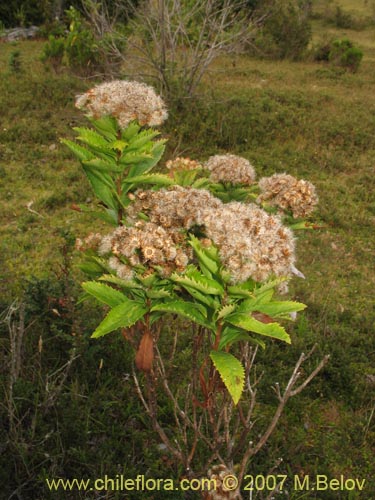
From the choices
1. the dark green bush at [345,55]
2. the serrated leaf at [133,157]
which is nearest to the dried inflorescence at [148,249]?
the serrated leaf at [133,157]

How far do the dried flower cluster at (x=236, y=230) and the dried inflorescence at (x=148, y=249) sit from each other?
72mm

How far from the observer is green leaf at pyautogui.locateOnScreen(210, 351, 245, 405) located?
1.62 metres

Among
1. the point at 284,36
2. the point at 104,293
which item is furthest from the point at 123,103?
the point at 284,36

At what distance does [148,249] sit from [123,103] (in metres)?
0.86

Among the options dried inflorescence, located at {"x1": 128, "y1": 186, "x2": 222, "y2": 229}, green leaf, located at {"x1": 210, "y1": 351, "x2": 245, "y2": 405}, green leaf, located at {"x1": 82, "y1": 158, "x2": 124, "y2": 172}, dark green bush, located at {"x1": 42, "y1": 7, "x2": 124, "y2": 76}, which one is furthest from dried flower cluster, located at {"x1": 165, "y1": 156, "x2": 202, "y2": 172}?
dark green bush, located at {"x1": 42, "y1": 7, "x2": 124, "y2": 76}

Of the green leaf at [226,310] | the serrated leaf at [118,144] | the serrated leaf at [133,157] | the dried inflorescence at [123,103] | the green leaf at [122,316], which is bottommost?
the green leaf at [122,316]

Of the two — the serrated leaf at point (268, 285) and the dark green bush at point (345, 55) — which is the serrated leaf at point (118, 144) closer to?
the serrated leaf at point (268, 285)

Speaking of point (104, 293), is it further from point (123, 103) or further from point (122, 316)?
point (123, 103)

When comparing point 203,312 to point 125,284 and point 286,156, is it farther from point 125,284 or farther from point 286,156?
A: point 286,156

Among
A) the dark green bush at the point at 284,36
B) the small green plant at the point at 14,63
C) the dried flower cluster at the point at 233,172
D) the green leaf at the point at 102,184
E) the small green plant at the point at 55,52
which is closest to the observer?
the green leaf at the point at 102,184

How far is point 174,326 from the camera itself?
4.14 meters

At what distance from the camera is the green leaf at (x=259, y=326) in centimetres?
167

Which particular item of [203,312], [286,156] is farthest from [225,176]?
[286,156]

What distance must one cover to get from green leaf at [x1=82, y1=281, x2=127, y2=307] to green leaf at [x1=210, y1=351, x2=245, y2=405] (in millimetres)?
426
